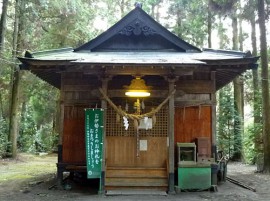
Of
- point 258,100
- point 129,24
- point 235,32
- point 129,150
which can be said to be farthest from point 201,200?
point 235,32

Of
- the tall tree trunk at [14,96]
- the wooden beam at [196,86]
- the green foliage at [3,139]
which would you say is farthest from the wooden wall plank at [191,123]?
the green foliage at [3,139]

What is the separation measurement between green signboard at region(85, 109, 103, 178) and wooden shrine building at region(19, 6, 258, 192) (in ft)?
0.51

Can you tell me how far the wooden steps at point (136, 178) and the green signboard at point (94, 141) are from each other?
0.44 metres

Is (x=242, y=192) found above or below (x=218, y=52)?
below

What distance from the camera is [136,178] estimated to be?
32.2ft

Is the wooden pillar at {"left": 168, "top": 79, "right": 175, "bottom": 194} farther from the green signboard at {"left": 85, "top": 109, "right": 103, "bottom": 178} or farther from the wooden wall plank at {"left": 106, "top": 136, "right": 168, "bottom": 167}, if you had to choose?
the green signboard at {"left": 85, "top": 109, "right": 103, "bottom": 178}

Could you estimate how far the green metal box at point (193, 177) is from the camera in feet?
32.3

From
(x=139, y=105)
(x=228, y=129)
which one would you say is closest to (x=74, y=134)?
(x=139, y=105)

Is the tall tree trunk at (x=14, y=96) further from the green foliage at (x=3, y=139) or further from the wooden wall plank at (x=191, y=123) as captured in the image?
the wooden wall plank at (x=191, y=123)

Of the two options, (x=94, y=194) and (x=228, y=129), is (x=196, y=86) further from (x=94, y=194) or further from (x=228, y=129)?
(x=228, y=129)

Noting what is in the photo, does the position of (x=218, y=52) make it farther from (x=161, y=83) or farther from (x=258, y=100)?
(x=258, y=100)

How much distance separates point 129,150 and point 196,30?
47.0ft

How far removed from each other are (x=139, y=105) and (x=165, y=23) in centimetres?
1568

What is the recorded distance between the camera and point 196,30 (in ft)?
73.3
